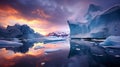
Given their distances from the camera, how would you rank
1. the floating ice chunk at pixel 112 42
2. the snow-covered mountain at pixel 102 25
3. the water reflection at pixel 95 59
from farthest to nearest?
the snow-covered mountain at pixel 102 25 < the floating ice chunk at pixel 112 42 < the water reflection at pixel 95 59

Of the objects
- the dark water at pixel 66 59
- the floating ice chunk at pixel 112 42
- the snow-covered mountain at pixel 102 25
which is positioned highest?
the snow-covered mountain at pixel 102 25

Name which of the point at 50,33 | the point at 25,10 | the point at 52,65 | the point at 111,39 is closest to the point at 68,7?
the point at 50,33

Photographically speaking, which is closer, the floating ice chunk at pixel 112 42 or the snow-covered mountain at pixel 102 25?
the floating ice chunk at pixel 112 42

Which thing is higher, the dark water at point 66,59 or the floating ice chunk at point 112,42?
the floating ice chunk at point 112,42

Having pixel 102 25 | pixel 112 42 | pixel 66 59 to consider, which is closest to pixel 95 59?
pixel 66 59

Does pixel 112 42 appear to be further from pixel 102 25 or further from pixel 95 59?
pixel 95 59

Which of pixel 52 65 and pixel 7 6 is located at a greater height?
pixel 7 6

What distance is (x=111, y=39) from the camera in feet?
21.2

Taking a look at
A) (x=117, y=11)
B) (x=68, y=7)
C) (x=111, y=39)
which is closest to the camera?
(x=111, y=39)

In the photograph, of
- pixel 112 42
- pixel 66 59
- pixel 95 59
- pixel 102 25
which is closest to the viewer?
pixel 95 59

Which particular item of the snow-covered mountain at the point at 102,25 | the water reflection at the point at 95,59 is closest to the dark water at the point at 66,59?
the water reflection at the point at 95,59

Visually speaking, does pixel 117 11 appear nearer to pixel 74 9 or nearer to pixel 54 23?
pixel 74 9

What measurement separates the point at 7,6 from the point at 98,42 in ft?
16.5

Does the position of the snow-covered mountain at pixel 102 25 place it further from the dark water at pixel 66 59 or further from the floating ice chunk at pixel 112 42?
the dark water at pixel 66 59
